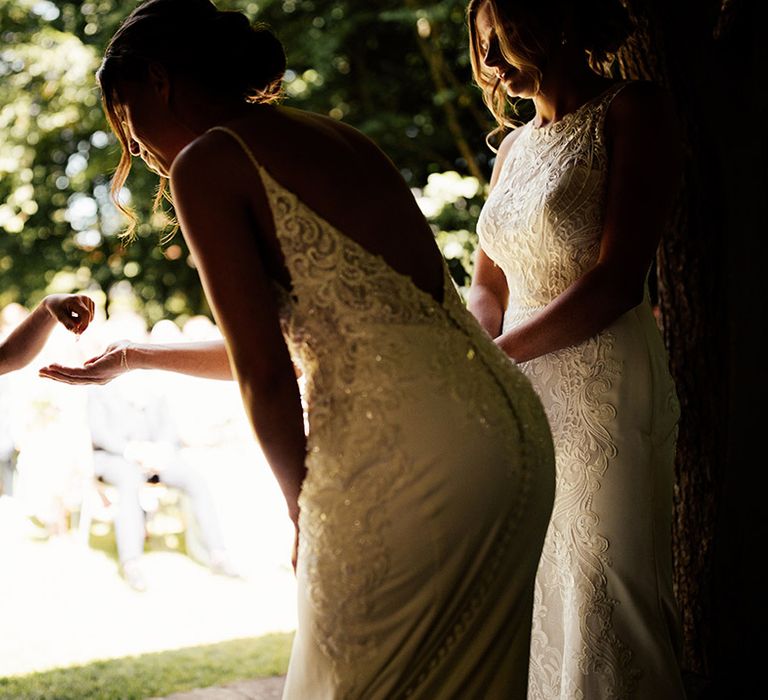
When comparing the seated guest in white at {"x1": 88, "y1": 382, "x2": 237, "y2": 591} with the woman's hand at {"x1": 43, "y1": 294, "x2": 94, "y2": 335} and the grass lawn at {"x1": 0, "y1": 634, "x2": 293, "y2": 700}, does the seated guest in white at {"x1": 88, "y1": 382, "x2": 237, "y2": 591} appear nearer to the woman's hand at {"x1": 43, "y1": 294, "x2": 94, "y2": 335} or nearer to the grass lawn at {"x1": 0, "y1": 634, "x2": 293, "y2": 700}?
the grass lawn at {"x1": 0, "y1": 634, "x2": 293, "y2": 700}

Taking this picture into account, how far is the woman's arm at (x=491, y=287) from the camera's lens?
98.5 inches

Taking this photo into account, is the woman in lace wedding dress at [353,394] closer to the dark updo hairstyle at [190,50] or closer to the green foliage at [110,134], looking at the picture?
the dark updo hairstyle at [190,50]

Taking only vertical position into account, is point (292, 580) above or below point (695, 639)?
below

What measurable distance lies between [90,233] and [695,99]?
866 cm

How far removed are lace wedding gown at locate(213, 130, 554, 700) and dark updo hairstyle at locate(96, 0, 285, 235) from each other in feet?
0.75

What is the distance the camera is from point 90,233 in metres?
10.8

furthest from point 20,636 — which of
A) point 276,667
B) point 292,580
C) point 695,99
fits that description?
point 695,99

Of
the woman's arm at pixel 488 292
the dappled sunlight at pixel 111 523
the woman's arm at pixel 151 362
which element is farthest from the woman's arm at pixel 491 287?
the dappled sunlight at pixel 111 523

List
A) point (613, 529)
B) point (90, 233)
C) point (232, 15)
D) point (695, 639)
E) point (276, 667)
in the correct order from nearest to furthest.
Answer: point (232, 15), point (613, 529), point (695, 639), point (276, 667), point (90, 233)

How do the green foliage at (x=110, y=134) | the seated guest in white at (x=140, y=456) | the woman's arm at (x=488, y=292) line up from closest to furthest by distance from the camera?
the woman's arm at (x=488, y=292), the seated guest in white at (x=140, y=456), the green foliage at (x=110, y=134)

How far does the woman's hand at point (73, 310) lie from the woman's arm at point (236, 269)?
0.75m

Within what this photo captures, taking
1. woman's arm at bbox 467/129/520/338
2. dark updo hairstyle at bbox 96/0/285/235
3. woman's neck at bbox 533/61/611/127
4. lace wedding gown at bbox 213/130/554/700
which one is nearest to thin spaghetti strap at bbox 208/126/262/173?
lace wedding gown at bbox 213/130/554/700

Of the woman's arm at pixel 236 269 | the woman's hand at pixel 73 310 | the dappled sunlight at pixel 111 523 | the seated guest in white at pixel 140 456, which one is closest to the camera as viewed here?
the woman's arm at pixel 236 269

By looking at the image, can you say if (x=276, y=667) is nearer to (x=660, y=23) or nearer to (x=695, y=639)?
(x=695, y=639)
